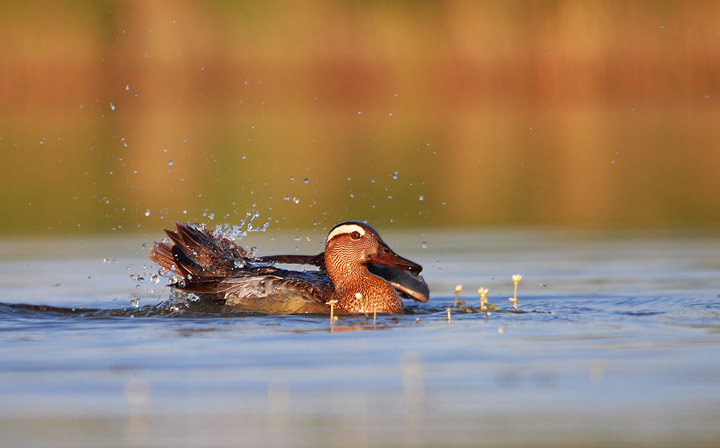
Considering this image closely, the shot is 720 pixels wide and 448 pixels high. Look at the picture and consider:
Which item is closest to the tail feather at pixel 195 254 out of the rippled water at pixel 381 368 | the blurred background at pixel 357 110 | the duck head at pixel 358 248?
the rippled water at pixel 381 368

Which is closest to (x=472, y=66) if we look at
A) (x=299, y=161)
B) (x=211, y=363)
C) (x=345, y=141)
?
(x=345, y=141)

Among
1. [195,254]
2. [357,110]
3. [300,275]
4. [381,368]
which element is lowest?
[381,368]

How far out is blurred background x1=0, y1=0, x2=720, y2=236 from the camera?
57.4ft

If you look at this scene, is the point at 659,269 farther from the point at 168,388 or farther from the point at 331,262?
the point at 168,388

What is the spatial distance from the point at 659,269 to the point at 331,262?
9.38 feet

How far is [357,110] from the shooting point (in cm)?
4156

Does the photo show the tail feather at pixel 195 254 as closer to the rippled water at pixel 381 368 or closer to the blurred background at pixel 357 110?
the rippled water at pixel 381 368

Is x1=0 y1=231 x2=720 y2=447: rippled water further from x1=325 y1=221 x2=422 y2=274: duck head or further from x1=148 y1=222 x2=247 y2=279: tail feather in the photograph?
x1=325 y1=221 x2=422 y2=274: duck head

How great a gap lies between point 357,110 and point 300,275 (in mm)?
32152

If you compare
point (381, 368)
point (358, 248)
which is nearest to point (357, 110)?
point (358, 248)

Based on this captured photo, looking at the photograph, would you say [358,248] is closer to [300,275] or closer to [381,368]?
[300,275]

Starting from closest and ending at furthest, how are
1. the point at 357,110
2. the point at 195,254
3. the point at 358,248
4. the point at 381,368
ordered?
the point at 381,368
the point at 358,248
the point at 195,254
the point at 357,110

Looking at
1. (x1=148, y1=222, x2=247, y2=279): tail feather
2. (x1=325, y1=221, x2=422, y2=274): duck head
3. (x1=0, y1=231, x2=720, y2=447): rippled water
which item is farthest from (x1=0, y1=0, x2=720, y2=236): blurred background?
(x1=0, y1=231, x2=720, y2=447): rippled water

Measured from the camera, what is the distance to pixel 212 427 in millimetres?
5328
